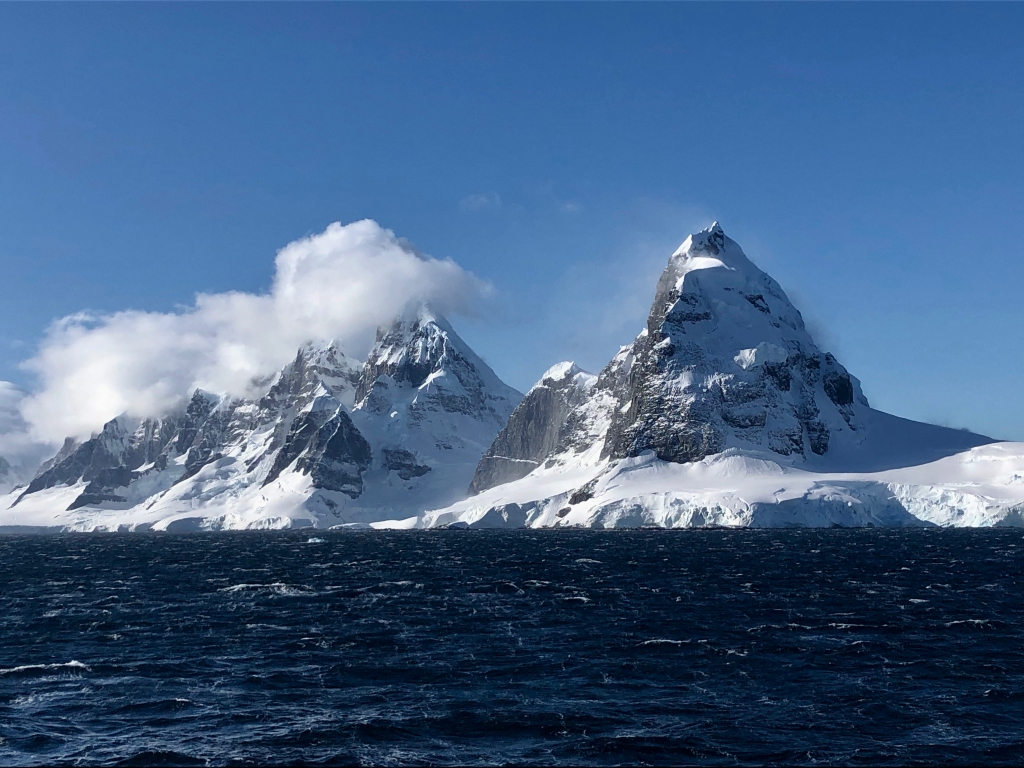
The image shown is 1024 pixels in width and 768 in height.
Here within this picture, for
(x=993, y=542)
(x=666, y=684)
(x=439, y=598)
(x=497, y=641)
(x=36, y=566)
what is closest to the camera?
(x=666, y=684)

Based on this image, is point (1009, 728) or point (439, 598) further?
point (439, 598)

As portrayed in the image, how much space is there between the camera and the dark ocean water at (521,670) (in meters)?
38.8

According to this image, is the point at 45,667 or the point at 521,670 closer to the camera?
A: the point at 521,670

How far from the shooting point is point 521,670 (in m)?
52.3

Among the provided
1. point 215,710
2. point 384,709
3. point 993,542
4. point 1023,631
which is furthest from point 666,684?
point 993,542

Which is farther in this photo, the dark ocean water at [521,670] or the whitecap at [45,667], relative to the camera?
the whitecap at [45,667]

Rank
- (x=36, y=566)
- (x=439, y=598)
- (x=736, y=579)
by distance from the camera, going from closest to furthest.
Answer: (x=439, y=598) < (x=736, y=579) < (x=36, y=566)

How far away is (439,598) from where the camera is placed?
272ft

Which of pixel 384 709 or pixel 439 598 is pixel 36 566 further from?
pixel 384 709

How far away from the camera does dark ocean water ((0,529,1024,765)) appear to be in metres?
38.8

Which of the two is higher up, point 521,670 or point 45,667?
point 45,667

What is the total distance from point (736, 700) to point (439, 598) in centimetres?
4106

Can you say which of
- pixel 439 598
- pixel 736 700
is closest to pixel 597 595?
pixel 439 598

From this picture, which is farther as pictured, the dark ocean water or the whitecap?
the whitecap
